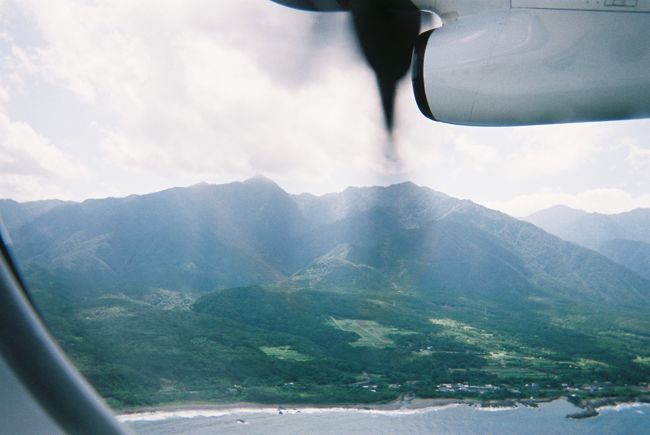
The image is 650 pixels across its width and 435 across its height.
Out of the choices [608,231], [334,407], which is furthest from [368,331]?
[608,231]

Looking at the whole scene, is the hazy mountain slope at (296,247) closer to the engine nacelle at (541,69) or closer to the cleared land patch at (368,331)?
the cleared land patch at (368,331)

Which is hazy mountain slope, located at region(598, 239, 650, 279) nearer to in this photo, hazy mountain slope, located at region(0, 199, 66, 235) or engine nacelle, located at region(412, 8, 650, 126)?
hazy mountain slope, located at region(0, 199, 66, 235)

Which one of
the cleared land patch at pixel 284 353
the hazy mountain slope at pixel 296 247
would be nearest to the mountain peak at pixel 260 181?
the hazy mountain slope at pixel 296 247

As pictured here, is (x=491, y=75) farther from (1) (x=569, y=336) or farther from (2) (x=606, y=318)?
(2) (x=606, y=318)

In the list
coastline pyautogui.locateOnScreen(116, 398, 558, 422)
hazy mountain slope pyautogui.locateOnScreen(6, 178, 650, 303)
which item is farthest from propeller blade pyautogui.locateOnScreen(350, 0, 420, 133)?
hazy mountain slope pyautogui.locateOnScreen(6, 178, 650, 303)

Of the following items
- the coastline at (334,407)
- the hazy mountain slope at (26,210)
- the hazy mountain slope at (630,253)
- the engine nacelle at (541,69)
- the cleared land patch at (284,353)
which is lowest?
the hazy mountain slope at (630,253)

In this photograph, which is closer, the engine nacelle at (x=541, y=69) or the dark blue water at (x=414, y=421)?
the engine nacelle at (x=541, y=69)
